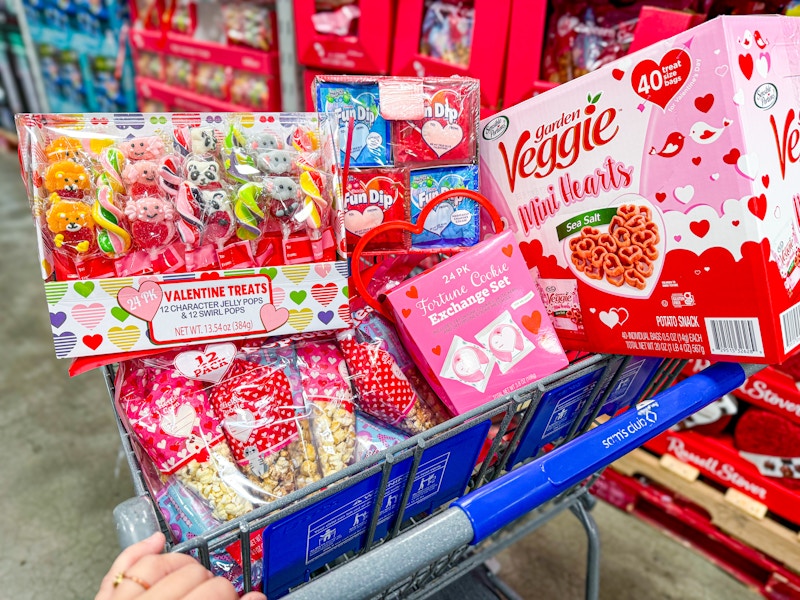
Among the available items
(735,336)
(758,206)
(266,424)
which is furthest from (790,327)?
(266,424)

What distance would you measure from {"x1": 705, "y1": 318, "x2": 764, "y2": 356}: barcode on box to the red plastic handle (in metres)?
0.40

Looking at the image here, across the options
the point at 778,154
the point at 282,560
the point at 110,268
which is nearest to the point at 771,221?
the point at 778,154

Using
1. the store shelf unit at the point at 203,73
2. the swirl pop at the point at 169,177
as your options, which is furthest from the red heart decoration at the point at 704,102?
the store shelf unit at the point at 203,73

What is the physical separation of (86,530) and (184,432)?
1.32 m

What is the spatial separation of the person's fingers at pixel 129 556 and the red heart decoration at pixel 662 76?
0.87 m

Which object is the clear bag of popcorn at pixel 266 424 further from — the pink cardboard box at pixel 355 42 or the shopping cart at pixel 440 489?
the pink cardboard box at pixel 355 42

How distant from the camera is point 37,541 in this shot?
1739 mm

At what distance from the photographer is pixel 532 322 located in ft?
3.11

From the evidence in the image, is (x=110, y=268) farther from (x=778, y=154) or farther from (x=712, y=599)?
(x=712, y=599)

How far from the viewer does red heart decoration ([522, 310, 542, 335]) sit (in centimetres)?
95

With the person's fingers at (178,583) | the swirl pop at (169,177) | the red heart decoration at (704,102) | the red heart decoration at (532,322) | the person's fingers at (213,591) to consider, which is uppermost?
the red heart decoration at (704,102)

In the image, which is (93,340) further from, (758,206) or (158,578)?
(758,206)

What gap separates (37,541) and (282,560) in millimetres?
1429

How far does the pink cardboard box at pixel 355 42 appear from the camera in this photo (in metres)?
1.96
